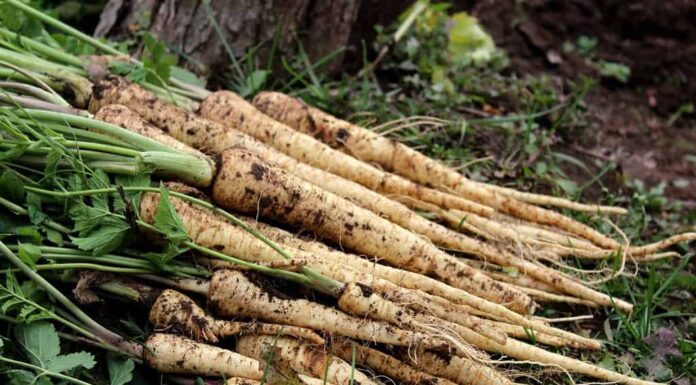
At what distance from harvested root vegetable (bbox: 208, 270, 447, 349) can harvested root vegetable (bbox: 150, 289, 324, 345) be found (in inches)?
1.7

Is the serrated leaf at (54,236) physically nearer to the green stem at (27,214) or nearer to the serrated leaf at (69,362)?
the green stem at (27,214)

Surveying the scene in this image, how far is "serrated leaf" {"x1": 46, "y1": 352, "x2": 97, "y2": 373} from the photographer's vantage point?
6.82 feet

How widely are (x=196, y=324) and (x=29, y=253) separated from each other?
53 centimetres

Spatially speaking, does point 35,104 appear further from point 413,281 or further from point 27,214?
point 413,281

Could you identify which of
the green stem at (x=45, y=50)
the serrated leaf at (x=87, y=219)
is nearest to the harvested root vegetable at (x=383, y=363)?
the serrated leaf at (x=87, y=219)

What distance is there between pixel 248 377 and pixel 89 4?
254 centimetres

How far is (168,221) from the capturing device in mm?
2283

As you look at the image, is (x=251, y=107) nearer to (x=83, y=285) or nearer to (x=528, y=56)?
(x=83, y=285)

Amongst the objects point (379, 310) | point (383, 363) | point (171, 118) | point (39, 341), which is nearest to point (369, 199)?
point (379, 310)

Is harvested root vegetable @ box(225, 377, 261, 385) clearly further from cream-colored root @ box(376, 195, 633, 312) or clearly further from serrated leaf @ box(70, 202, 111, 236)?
cream-colored root @ box(376, 195, 633, 312)

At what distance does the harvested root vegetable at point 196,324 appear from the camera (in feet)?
7.65

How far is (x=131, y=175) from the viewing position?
241cm

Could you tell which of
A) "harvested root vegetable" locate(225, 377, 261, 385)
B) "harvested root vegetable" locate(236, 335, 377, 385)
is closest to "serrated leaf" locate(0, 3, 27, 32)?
"harvested root vegetable" locate(236, 335, 377, 385)

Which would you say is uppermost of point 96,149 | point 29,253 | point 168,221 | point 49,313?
point 96,149
